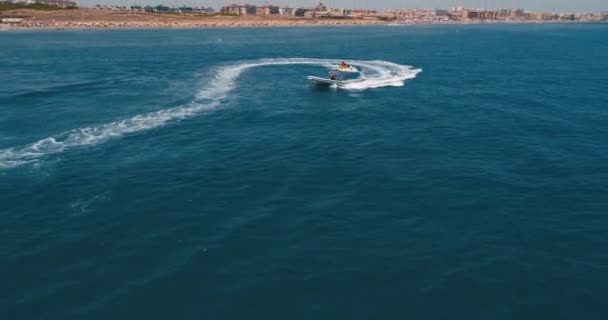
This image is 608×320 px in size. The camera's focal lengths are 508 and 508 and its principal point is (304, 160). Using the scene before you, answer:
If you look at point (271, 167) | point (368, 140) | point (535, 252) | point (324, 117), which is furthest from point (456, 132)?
point (535, 252)

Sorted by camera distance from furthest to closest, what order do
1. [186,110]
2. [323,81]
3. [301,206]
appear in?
1. [323,81]
2. [186,110]
3. [301,206]

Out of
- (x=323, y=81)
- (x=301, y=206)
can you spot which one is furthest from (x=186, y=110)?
(x=301, y=206)

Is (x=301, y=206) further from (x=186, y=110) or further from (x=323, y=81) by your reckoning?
(x=323, y=81)

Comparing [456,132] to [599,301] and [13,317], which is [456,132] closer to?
[599,301]

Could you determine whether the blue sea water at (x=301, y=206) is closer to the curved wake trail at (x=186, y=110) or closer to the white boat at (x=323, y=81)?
the curved wake trail at (x=186, y=110)

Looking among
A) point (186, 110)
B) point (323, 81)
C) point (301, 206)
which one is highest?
point (323, 81)

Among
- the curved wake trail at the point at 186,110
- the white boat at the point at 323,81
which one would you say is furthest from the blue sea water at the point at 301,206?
the white boat at the point at 323,81

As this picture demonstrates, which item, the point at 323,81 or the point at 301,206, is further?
the point at 323,81

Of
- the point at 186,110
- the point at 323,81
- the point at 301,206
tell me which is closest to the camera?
the point at 301,206
